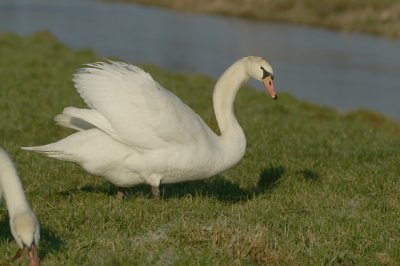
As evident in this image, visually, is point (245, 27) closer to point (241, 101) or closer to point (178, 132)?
point (241, 101)

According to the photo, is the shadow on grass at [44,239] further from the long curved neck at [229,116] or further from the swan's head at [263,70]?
the swan's head at [263,70]

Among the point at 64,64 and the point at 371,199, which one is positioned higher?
the point at 371,199

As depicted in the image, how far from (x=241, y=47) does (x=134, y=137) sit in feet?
120

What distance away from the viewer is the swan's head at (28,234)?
5.29m

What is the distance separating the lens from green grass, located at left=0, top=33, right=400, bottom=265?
648 cm

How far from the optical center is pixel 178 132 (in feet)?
28.0

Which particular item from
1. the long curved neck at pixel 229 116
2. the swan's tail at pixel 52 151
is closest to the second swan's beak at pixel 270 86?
the long curved neck at pixel 229 116

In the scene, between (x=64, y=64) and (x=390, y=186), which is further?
(x=64, y=64)

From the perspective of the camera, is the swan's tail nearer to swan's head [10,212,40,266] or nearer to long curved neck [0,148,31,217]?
long curved neck [0,148,31,217]

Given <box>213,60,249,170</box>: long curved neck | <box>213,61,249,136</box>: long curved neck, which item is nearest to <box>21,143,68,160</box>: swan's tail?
<box>213,60,249,170</box>: long curved neck

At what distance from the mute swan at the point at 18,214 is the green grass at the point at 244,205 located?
0.59 m

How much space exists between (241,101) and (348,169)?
397 inches

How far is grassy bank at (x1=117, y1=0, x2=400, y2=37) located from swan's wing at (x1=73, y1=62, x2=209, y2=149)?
51.5m

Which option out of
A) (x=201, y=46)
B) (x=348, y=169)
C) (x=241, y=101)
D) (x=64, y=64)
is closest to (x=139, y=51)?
(x=201, y=46)
